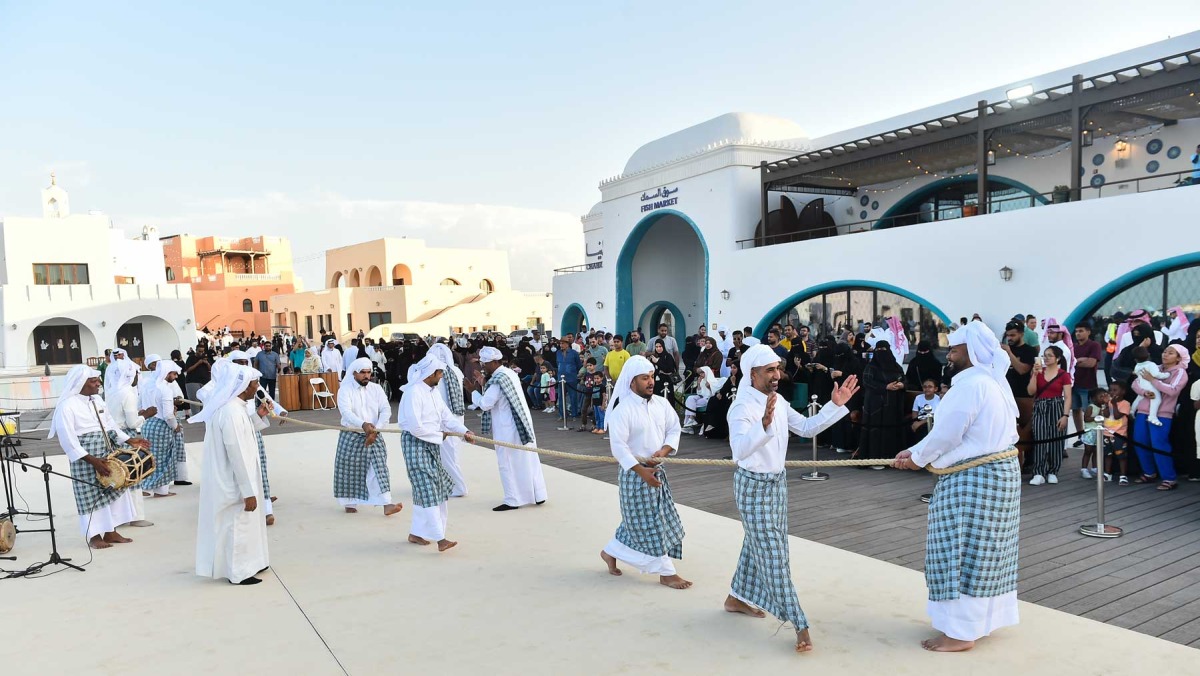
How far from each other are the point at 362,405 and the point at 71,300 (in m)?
25.8

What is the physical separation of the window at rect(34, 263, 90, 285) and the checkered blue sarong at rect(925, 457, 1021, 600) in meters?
32.2

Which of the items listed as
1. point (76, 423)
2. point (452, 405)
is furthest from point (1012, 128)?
point (76, 423)

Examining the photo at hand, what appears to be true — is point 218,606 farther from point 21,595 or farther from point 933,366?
point 933,366

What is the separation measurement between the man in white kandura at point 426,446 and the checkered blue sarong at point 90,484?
272cm

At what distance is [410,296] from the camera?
145 ft

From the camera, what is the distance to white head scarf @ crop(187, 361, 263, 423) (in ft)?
17.5

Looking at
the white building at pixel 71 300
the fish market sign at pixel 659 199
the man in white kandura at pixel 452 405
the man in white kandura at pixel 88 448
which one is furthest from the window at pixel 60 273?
the man in white kandura at pixel 452 405

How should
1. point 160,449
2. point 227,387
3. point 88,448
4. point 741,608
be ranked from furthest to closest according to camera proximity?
point 160,449
point 88,448
point 227,387
point 741,608

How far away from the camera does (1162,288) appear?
11133mm

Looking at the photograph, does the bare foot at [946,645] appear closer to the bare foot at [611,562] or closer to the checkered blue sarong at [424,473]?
the bare foot at [611,562]

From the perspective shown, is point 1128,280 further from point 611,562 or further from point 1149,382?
point 611,562

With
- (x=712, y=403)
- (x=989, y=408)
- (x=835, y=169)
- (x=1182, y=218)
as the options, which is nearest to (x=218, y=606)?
(x=989, y=408)

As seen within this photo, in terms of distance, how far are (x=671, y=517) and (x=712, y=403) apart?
6.05 m

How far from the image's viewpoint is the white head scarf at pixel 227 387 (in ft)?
17.5
